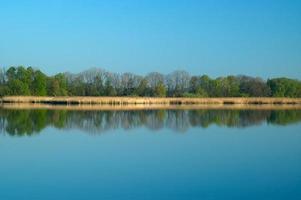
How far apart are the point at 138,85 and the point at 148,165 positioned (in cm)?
4172

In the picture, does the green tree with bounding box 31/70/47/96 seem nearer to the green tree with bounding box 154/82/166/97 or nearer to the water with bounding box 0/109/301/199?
the green tree with bounding box 154/82/166/97

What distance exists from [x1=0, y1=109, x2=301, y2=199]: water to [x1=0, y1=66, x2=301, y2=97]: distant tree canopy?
30461mm

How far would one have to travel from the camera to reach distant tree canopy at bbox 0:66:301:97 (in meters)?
44.2

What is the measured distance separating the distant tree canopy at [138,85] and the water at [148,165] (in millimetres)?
30461

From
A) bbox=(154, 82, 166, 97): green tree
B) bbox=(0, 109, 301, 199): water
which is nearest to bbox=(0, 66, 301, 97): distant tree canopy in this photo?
bbox=(154, 82, 166, 97): green tree

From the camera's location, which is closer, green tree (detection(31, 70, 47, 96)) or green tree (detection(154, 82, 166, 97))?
green tree (detection(31, 70, 47, 96))

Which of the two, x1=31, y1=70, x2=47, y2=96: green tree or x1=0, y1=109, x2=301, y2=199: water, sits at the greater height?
x1=31, y1=70, x2=47, y2=96: green tree

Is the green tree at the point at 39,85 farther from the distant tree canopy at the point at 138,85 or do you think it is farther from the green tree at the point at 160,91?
the green tree at the point at 160,91

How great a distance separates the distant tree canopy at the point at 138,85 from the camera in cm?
4419

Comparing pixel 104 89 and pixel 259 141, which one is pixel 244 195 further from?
pixel 104 89

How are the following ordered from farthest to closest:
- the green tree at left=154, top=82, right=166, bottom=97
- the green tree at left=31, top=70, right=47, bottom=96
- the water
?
the green tree at left=154, top=82, right=166, bottom=97, the green tree at left=31, top=70, right=47, bottom=96, the water

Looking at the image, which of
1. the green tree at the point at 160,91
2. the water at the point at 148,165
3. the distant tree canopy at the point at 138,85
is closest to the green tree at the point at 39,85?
the distant tree canopy at the point at 138,85

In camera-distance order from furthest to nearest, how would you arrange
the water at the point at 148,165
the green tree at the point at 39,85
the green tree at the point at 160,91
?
1. the green tree at the point at 160,91
2. the green tree at the point at 39,85
3. the water at the point at 148,165

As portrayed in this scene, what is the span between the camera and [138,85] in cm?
5016
